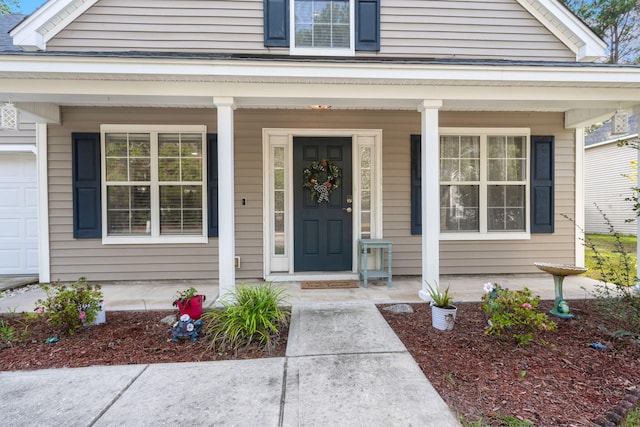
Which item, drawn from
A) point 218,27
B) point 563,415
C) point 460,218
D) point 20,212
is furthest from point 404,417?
point 20,212

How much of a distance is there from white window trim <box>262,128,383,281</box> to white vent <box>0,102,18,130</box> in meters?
2.71

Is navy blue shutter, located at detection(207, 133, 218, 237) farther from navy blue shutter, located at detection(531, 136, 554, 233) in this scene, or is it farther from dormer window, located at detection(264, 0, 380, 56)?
navy blue shutter, located at detection(531, 136, 554, 233)

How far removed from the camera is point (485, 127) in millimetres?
4848

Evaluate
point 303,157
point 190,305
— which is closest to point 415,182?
point 303,157

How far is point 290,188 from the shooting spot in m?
4.73

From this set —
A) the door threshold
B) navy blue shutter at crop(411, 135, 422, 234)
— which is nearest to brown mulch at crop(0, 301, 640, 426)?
the door threshold

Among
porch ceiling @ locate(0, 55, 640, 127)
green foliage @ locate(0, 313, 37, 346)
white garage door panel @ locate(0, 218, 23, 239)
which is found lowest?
green foliage @ locate(0, 313, 37, 346)

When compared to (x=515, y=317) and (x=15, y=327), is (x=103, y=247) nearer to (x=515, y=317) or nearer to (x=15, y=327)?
(x=15, y=327)

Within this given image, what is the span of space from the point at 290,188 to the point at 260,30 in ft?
7.44

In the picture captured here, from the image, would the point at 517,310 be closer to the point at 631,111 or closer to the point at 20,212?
the point at 631,111

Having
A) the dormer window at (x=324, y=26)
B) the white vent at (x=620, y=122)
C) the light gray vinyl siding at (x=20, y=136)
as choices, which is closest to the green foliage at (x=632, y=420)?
the white vent at (x=620, y=122)

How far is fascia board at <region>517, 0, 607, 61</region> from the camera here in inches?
183

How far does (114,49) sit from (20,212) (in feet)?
9.35

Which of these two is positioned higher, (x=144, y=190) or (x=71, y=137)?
(x=71, y=137)
